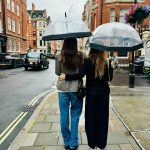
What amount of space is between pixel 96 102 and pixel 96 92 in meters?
0.18

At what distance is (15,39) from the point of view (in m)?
44.6

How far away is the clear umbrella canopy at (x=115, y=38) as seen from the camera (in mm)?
3861

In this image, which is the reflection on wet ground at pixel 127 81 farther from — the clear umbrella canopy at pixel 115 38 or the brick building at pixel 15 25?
the brick building at pixel 15 25

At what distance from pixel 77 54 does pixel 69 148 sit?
65.2 inches

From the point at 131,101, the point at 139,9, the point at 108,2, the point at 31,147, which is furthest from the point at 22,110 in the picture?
the point at 108,2

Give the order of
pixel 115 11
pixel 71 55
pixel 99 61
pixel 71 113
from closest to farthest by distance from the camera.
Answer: pixel 99 61 < pixel 71 55 < pixel 71 113 < pixel 115 11

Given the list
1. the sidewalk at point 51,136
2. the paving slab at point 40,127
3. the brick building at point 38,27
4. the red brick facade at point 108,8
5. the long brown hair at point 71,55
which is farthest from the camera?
the brick building at point 38,27

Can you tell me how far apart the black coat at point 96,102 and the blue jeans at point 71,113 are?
224 mm

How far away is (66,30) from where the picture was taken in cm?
388

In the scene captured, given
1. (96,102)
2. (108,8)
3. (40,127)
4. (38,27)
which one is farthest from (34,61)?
(38,27)

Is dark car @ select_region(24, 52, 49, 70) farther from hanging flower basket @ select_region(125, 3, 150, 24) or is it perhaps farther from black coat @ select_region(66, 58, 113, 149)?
black coat @ select_region(66, 58, 113, 149)

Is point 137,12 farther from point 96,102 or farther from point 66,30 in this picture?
point 96,102

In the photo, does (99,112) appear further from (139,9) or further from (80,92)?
(139,9)

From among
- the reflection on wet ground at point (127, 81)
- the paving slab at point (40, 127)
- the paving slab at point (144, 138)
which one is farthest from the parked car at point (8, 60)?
the paving slab at point (144, 138)
